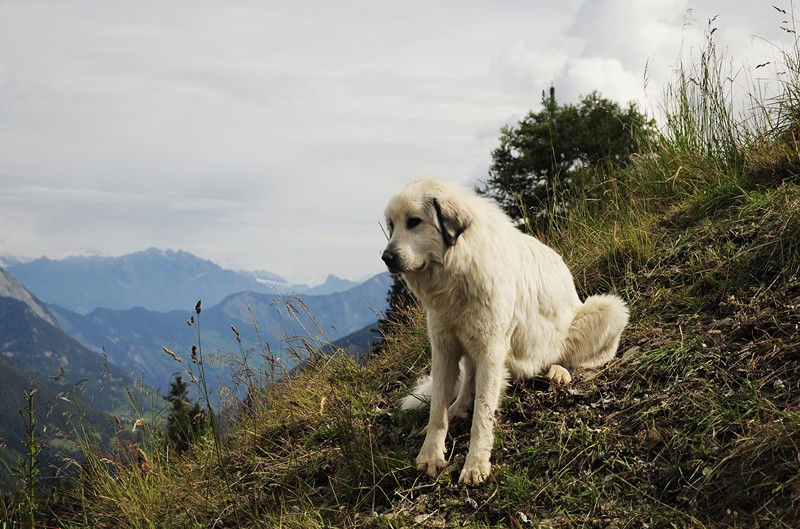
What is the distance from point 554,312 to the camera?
5.71m

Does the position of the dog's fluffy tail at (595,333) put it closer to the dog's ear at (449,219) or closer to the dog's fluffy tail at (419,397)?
the dog's fluffy tail at (419,397)

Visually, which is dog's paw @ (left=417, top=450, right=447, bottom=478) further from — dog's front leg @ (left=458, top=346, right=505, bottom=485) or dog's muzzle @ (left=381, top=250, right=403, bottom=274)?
dog's muzzle @ (left=381, top=250, right=403, bottom=274)

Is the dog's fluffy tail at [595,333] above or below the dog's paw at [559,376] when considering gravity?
above

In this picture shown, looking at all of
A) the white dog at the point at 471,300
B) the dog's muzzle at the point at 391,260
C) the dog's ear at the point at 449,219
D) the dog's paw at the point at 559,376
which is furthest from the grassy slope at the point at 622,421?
the dog's ear at the point at 449,219

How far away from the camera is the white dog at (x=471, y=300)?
4891mm

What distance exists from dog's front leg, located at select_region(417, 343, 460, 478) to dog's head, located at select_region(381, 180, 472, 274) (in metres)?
0.75

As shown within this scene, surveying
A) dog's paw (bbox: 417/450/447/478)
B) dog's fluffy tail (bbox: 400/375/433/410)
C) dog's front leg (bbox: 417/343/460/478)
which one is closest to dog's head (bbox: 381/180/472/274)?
dog's front leg (bbox: 417/343/460/478)

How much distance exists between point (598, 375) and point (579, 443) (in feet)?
2.99

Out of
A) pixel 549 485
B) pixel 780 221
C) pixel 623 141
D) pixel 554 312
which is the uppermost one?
pixel 623 141

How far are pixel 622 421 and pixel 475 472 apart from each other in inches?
46.9

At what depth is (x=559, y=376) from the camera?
5.68 m

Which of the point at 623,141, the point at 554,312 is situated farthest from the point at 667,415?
the point at 623,141

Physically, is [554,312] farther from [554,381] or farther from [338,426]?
[338,426]

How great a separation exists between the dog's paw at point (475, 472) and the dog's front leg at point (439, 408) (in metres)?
0.23
